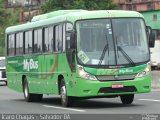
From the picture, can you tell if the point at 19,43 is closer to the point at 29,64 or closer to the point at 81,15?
the point at 29,64

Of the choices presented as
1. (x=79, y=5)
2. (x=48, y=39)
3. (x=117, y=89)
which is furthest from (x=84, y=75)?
(x=79, y=5)

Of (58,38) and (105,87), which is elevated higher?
(58,38)

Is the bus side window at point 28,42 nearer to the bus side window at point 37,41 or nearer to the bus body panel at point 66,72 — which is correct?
the bus body panel at point 66,72

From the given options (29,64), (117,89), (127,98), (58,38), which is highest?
(58,38)

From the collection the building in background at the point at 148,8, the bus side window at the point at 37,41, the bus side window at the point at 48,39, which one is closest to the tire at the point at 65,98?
the bus side window at the point at 48,39

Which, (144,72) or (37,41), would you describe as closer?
(144,72)

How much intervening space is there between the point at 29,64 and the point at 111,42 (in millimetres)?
5700

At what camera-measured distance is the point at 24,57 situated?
25781mm

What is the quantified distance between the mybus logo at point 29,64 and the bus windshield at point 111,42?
4.42 metres

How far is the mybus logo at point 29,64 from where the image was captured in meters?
24.4

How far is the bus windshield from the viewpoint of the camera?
65.5ft

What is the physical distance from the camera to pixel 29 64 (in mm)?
25172

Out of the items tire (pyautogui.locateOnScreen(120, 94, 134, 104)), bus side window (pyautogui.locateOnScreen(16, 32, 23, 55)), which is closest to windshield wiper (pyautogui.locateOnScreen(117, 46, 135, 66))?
tire (pyautogui.locateOnScreen(120, 94, 134, 104))

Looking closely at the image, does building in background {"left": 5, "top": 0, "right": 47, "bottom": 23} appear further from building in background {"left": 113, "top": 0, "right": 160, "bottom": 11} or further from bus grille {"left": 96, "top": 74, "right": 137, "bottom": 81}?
bus grille {"left": 96, "top": 74, "right": 137, "bottom": 81}
